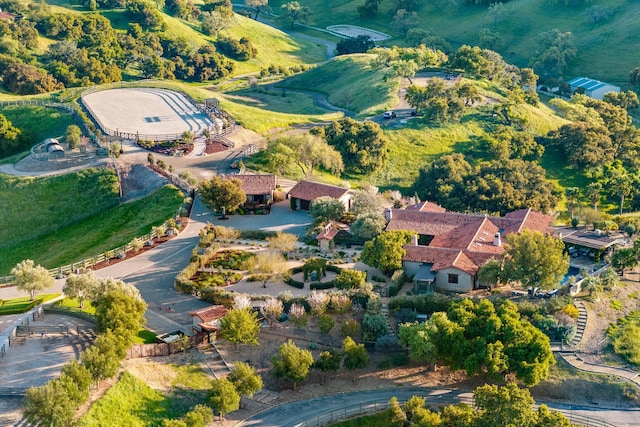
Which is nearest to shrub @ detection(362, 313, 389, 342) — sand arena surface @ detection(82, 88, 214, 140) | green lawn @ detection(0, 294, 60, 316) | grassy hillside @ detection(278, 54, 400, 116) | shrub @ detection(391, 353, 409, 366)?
shrub @ detection(391, 353, 409, 366)

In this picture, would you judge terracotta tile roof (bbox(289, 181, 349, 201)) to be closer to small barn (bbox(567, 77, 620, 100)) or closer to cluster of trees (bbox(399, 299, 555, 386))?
cluster of trees (bbox(399, 299, 555, 386))

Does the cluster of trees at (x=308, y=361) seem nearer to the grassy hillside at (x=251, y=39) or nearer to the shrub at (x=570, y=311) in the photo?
the shrub at (x=570, y=311)

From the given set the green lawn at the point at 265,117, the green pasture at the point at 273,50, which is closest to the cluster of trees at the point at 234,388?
the green lawn at the point at 265,117

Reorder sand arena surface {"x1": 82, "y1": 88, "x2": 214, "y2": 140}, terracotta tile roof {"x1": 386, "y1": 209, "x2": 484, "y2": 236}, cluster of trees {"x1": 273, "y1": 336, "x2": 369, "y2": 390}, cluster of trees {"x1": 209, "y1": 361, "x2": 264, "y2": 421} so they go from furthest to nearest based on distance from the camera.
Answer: sand arena surface {"x1": 82, "y1": 88, "x2": 214, "y2": 140} < terracotta tile roof {"x1": 386, "y1": 209, "x2": 484, "y2": 236} < cluster of trees {"x1": 273, "y1": 336, "x2": 369, "y2": 390} < cluster of trees {"x1": 209, "y1": 361, "x2": 264, "y2": 421}

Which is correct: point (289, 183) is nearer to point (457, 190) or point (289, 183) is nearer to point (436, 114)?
point (457, 190)

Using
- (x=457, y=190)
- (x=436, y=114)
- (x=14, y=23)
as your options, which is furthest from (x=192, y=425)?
(x=14, y=23)

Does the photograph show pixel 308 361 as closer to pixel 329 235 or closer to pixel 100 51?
pixel 329 235

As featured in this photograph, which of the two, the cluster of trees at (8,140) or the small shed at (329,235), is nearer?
the small shed at (329,235)
